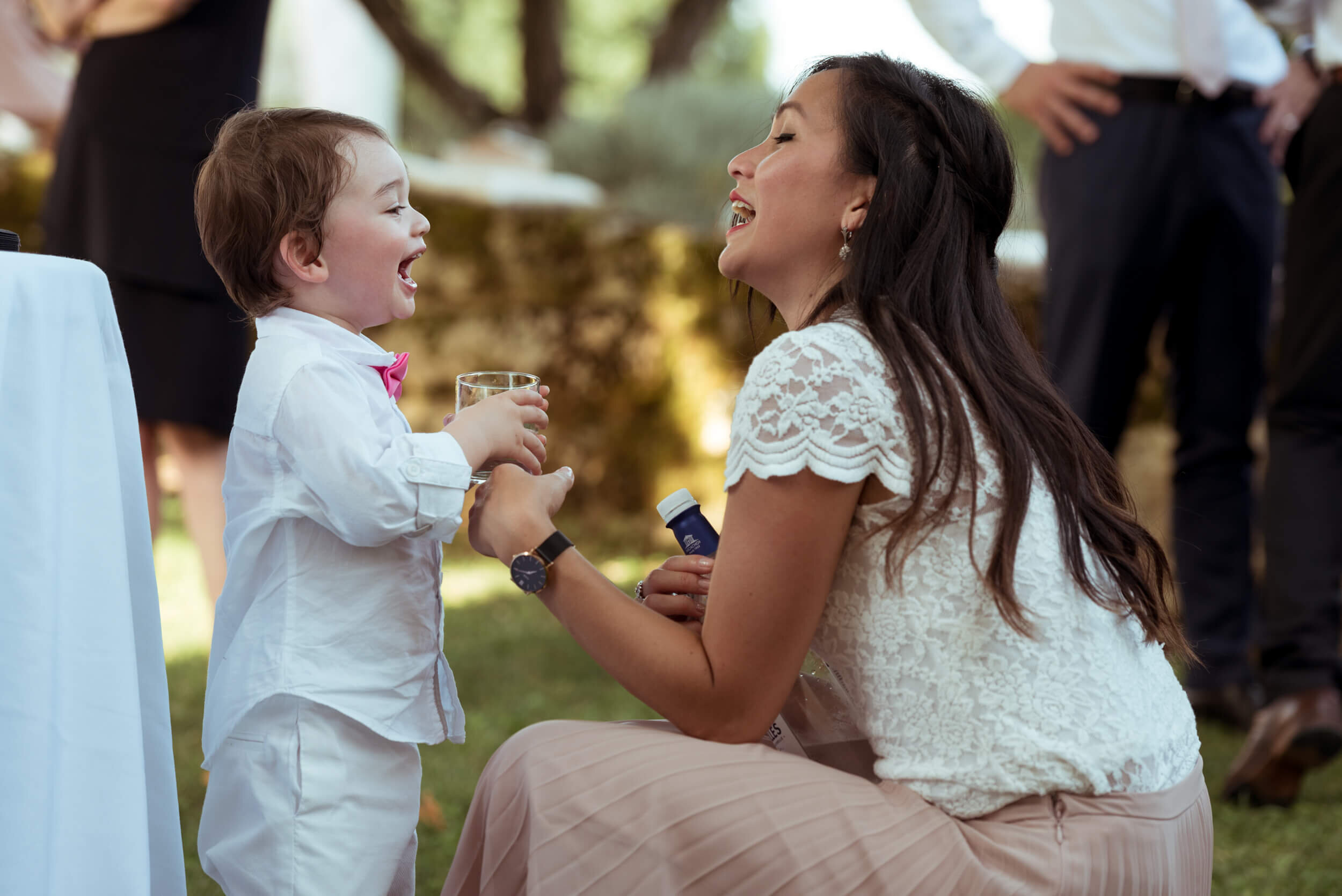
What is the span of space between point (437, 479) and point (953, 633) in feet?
2.01

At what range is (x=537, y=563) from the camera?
1.45 metres

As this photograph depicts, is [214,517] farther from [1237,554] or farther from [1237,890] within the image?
[1237,554]

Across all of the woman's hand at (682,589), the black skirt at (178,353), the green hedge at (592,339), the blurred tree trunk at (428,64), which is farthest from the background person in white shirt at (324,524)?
the blurred tree trunk at (428,64)

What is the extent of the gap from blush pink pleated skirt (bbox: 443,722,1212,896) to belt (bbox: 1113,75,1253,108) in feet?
6.22

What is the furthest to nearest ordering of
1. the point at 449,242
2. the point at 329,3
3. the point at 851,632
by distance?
the point at 329,3
the point at 449,242
the point at 851,632

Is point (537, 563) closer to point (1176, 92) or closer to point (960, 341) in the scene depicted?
point (960, 341)

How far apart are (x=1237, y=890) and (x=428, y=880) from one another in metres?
1.44

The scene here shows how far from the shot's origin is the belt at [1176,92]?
9.22ft

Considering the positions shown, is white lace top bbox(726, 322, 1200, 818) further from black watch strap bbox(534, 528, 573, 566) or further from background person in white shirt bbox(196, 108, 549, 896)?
background person in white shirt bbox(196, 108, 549, 896)

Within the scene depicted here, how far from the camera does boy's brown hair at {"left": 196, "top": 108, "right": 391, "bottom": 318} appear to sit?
1553 mm

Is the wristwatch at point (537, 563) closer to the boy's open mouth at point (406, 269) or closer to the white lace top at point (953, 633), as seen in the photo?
the white lace top at point (953, 633)

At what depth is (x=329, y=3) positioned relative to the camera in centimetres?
1162

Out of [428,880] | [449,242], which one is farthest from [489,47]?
[428,880]

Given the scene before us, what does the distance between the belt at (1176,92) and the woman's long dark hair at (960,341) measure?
1405 mm
